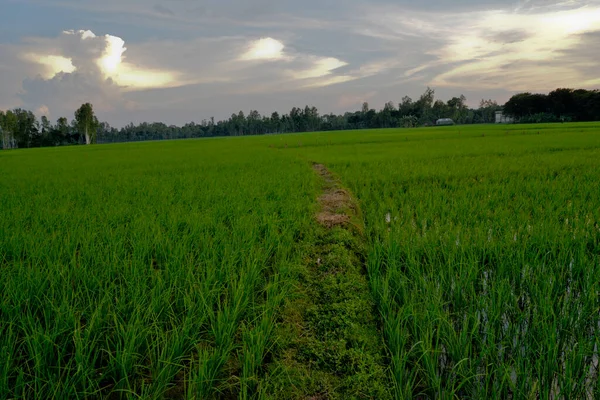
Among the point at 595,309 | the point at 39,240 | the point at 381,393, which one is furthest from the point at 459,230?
the point at 39,240

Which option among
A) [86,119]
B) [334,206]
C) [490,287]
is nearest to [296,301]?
[490,287]

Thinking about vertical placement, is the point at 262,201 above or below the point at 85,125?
below

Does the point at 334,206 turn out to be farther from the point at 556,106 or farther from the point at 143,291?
the point at 556,106

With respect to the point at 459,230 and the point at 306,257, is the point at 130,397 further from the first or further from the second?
the point at 459,230

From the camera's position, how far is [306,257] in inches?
144

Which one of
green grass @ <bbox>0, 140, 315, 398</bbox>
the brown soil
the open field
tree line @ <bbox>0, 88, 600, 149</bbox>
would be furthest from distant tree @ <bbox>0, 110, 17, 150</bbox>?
the brown soil

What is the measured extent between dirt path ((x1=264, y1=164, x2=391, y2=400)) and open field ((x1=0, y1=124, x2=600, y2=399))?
1 cm

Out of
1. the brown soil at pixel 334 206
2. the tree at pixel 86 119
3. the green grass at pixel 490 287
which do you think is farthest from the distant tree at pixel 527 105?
the tree at pixel 86 119

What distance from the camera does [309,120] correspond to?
89625 mm

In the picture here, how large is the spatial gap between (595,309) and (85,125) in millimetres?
72313

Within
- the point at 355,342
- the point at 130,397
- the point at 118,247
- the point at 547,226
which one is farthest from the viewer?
the point at 547,226

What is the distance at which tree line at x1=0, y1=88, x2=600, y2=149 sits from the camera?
5738 centimetres

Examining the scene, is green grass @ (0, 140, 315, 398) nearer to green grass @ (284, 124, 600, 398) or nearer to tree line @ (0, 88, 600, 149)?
green grass @ (284, 124, 600, 398)

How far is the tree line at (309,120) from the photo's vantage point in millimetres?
57375
